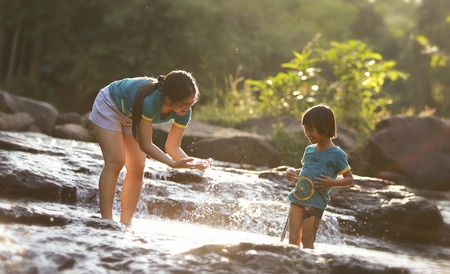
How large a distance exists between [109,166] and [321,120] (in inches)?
61.3

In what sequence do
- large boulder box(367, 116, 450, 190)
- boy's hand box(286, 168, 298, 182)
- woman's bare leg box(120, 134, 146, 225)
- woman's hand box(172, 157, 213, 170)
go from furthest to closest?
large boulder box(367, 116, 450, 190), woman's bare leg box(120, 134, 146, 225), boy's hand box(286, 168, 298, 182), woman's hand box(172, 157, 213, 170)

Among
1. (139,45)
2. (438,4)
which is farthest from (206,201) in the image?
(438,4)

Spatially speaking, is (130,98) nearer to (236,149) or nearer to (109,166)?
(109,166)

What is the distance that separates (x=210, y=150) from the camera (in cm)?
1122

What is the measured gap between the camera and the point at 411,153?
1166 cm

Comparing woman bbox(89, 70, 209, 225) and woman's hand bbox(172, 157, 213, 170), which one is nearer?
woman's hand bbox(172, 157, 213, 170)

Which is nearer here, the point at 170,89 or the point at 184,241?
the point at 184,241

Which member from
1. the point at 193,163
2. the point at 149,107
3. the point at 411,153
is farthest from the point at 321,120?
the point at 411,153

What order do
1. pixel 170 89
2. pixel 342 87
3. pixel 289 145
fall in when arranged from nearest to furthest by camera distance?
pixel 170 89 → pixel 289 145 → pixel 342 87

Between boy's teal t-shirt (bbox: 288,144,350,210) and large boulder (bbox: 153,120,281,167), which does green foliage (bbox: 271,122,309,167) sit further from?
boy's teal t-shirt (bbox: 288,144,350,210)

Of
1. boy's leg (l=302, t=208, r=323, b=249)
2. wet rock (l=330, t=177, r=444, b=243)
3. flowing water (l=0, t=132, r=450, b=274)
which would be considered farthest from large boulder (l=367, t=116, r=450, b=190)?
boy's leg (l=302, t=208, r=323, b=249)

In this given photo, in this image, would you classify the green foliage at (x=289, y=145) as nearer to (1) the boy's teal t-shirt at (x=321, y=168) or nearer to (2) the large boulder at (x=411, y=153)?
(2) the large boulder at (x=411, y=153)

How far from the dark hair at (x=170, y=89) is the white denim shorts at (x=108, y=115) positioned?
417 mm

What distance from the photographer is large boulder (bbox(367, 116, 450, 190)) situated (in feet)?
37.4
